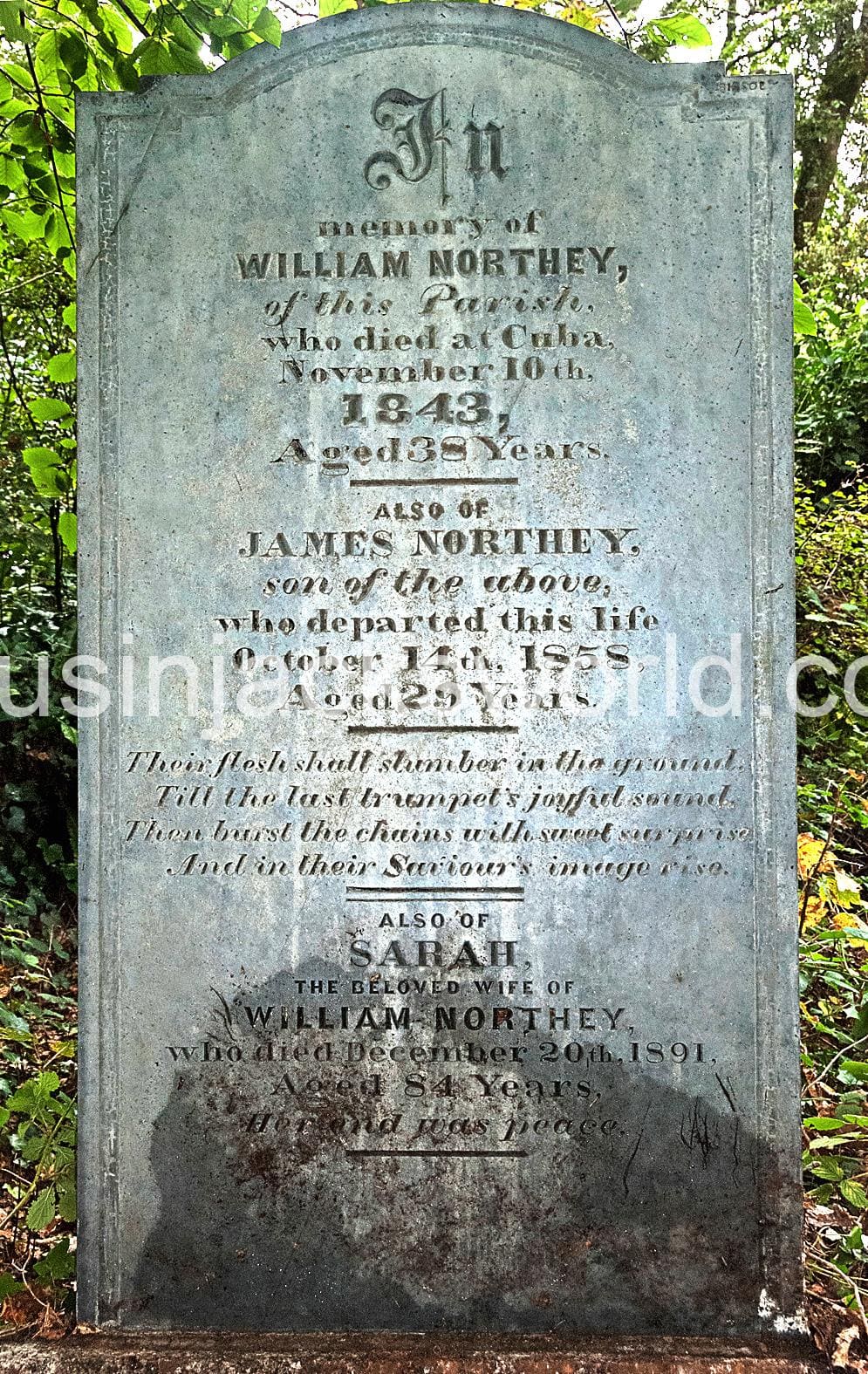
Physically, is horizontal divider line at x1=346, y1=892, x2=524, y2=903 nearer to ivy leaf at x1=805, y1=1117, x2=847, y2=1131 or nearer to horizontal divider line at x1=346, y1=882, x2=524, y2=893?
horizontal divider line at x1=346, y1=882, x2=524, y2=893

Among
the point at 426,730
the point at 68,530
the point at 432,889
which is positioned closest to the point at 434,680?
the point at 426,730

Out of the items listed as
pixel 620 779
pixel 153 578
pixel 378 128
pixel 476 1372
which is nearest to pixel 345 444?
pixel 153 578

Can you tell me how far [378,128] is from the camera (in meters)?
3.23

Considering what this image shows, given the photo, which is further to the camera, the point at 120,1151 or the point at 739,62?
the point at 739,62

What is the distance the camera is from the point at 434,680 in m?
3.20

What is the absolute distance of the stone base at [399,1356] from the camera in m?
2.87

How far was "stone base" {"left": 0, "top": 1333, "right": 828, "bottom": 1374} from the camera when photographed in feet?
9.43

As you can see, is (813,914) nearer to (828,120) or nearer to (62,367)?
(62,367)

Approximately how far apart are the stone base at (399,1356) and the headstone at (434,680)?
80mm

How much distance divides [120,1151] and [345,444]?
2105 mm

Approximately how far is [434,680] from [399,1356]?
1795mm

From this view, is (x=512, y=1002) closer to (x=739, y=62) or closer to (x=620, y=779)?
(x=620, y=779)

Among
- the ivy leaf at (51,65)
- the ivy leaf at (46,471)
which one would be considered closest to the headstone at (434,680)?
the ivy leaf at (51,65)

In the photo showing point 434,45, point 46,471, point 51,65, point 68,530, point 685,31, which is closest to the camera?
point 434,45
